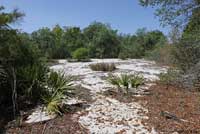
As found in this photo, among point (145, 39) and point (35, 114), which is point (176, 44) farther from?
point (145, 39)

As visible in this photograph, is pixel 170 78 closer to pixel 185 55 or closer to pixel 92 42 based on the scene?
pixel 185 55

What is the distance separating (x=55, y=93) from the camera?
834 centimetres

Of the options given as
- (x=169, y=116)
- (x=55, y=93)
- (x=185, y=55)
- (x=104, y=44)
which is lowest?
(x=169, y=116)

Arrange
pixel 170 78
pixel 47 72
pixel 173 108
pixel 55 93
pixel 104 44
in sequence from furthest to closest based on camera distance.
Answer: pixel 104 44
pixel 170 78
pixel 47 72
pixel 55 93
pixel 173 108

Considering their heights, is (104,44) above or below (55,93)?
above

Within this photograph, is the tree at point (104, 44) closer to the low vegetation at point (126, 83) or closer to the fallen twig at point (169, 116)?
the low vegetation at point (126, 83)

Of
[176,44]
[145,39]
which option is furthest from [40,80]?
[145,39]

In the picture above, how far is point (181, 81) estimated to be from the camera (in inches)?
450

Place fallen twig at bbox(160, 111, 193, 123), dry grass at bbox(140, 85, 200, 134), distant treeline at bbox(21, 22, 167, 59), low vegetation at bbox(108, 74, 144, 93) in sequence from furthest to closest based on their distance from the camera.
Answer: distant treeline at bbox(21, 22, 167, 59)
low vegetation at bbox(108, 74, 144, 93)
fallen twig at bbox(160, 111, 193, 123)
dry grass at bbox(140, 85, 200, 134)

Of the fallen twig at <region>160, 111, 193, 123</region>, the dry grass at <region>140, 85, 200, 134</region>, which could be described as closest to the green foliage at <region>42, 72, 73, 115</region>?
the dry grass at <region>140, 85, 200, 134</region>

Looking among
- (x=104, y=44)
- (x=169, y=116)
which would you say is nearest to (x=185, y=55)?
(x=169, y=116)

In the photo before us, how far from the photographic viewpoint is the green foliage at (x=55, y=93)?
25.0 feet

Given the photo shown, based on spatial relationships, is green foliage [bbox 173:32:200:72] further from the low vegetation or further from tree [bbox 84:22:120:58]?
tree [bbox 84:22:120:58]

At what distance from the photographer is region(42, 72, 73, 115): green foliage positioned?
7.61 m
